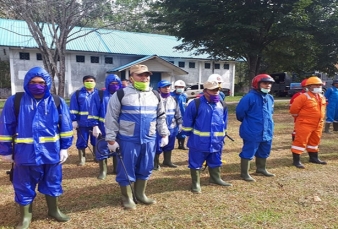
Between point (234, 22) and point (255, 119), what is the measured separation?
1132cm

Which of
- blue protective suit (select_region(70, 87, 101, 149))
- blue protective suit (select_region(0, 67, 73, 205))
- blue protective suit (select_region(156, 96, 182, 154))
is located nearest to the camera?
blue protective suit (select_region(0, 67, 73, 205))

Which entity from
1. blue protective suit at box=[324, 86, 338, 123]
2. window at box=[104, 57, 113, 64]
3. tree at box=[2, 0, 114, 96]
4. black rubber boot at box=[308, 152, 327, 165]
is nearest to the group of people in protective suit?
black rubber boot at box=[308, 152, 327, 165]

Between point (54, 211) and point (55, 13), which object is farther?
point (55, 13)

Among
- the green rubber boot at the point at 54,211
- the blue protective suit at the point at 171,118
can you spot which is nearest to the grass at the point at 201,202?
the green rubber boot at the point at 54,211

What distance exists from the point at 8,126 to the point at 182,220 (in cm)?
238

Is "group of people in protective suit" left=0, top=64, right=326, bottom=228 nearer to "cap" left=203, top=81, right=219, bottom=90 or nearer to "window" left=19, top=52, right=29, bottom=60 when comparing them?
"cap" left=203, top=81, right=219, bottom=90

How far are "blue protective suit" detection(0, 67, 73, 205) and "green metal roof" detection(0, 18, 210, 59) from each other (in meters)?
19.6

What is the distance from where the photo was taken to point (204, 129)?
4477 mm

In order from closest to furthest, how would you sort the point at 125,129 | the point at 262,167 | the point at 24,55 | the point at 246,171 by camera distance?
1. the point at 125,129
2. the point at 246,171
3. the point at 262,167
4. the point at 24,55

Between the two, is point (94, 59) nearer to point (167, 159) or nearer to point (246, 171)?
point (167, 159)

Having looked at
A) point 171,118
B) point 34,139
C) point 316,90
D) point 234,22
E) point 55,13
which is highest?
point 234,22

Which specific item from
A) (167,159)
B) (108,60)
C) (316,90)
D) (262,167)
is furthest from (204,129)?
(108,60)

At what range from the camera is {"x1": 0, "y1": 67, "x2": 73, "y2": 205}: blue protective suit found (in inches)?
125

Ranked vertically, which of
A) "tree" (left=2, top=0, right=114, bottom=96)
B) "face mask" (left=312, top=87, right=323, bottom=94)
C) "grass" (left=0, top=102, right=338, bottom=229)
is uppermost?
"tree" (left=2, top=0, right=114, bottom=96)
